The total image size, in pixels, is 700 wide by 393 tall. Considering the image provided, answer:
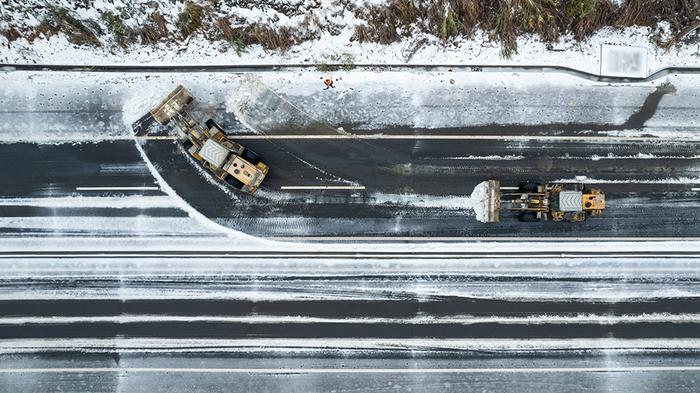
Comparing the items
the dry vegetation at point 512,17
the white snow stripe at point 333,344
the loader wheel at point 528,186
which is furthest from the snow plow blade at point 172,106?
the loader wheel at point 528,186

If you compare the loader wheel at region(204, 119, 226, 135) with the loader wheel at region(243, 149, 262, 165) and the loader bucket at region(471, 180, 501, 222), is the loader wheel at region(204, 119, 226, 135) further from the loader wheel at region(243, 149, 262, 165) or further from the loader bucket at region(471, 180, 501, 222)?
the loader bucket at region(471, 180, 501, 222)

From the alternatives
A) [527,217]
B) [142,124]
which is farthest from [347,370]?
[142,124]

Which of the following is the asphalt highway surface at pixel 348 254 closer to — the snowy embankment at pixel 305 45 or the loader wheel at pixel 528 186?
the loader wheel at pixel 528 186

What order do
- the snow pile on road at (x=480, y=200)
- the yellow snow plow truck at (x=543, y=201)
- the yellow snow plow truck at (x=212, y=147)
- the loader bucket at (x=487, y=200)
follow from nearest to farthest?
the yellow snow plow truck at (x=212, y=147) < the yellow snow plow truck at (x=543, y=201) < the loader bucket at (x=487, y=200) < the snow pile on road at (x=480, y=200)

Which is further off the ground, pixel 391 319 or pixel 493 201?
pixel 493 201

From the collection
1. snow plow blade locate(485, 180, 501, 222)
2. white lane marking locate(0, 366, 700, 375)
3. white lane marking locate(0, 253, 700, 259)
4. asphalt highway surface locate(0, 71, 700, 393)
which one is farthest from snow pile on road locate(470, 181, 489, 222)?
white lane marking locate(0, 366, 700, 375)

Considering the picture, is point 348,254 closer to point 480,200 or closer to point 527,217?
point 480,200
